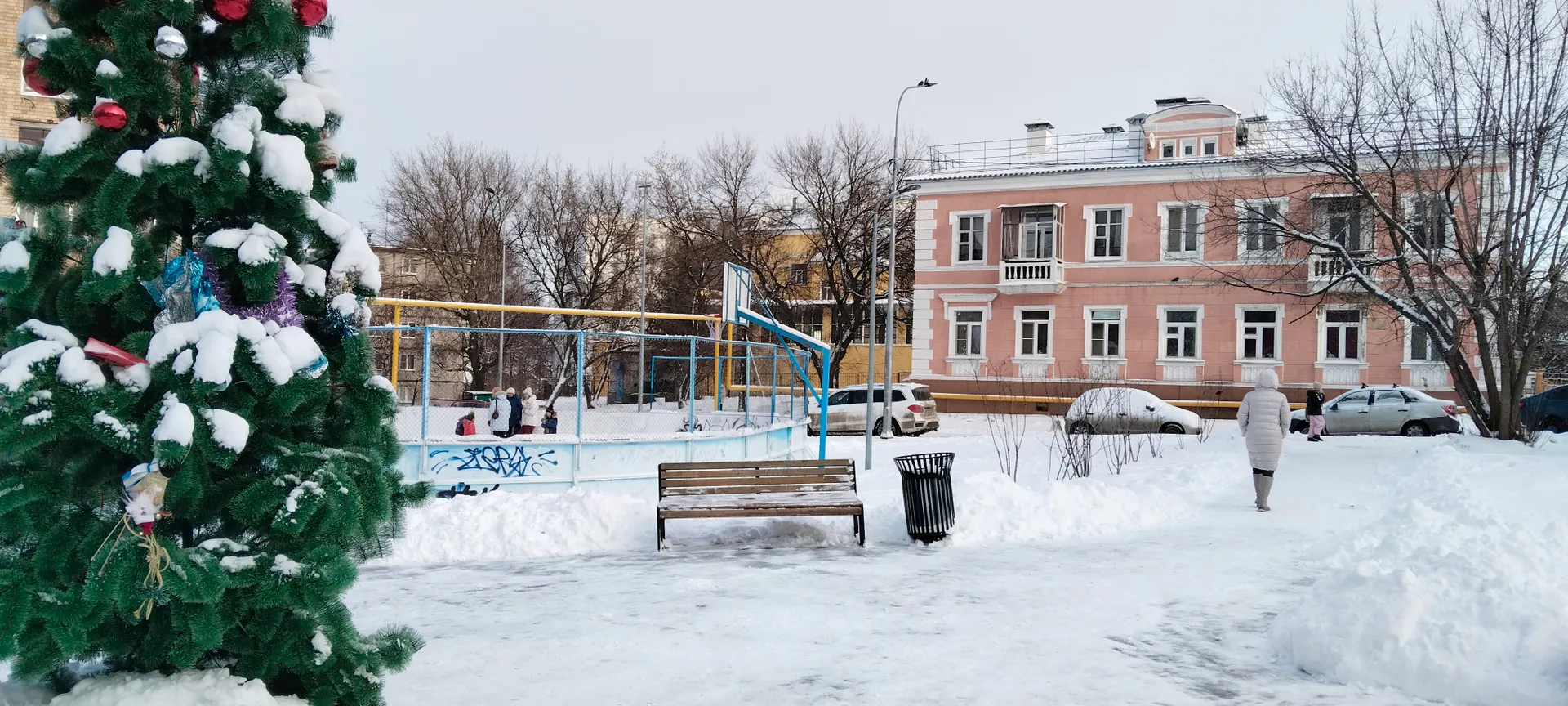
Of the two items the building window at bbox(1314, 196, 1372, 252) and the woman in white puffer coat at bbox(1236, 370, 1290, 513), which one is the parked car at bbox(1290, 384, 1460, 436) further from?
the woman in white puffer coat at bbox(1236, 370, 1290, 513)

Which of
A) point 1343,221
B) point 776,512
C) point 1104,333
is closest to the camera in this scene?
point 776,512

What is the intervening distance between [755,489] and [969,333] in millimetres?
29501

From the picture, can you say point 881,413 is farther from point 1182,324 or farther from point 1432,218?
point 1432,218

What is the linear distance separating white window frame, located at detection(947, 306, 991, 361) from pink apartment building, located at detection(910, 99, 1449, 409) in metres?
0.07

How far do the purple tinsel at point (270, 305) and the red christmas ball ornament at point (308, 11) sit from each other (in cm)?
104

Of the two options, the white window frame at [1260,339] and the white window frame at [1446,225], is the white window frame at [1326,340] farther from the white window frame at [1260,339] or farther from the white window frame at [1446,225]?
the white window frame at [1446,225]

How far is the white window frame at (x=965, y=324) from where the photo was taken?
39.3 metres

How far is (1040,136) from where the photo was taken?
41750 millimetres

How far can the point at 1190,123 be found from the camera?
39531mm

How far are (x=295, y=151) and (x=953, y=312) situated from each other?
36611 mm

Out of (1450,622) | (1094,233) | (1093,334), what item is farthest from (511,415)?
(1094,233)

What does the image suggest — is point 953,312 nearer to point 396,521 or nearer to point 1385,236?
point 1385,236

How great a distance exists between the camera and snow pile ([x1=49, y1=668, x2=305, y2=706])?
3979 millimetres

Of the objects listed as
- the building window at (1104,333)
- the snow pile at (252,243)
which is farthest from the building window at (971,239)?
the snow pile at (252,243)
